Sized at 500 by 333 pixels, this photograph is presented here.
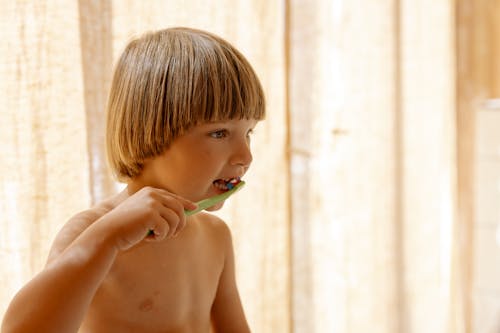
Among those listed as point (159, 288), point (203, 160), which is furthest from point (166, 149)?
point (159, 288)

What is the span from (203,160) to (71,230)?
0.14 metres

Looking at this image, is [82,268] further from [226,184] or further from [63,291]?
[226,184]

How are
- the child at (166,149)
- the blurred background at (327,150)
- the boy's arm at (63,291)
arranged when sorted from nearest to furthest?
the boy's arm at (63,291)
the child at (166,149)
the blurred background at (327,150)

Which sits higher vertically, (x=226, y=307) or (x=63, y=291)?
(x=63, y=291)

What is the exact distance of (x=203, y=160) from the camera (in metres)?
0.60

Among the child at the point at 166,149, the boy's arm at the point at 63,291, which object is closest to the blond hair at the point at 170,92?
the child at the point at 166,149

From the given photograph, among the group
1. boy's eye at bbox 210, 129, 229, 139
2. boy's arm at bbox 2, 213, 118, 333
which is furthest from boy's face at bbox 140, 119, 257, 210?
boy's arm at bbox 2, 213, 118, 333

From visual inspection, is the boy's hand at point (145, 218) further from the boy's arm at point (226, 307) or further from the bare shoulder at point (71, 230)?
the boy's arm at point (226, 307)

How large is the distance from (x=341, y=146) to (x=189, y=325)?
2.19 feet

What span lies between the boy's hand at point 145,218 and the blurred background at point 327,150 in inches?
9.8

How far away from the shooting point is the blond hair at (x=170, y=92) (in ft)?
1.94

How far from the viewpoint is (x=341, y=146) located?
1.25 metres

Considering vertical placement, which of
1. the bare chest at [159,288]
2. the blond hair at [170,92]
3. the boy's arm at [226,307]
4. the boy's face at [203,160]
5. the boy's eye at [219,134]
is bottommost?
the boy's arm at [226,307]

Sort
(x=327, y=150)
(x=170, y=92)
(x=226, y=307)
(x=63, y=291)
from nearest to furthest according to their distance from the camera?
(x=63, y=291) → (x=170, y=92) → (x=226, y=307) → (x=327, y=150)
